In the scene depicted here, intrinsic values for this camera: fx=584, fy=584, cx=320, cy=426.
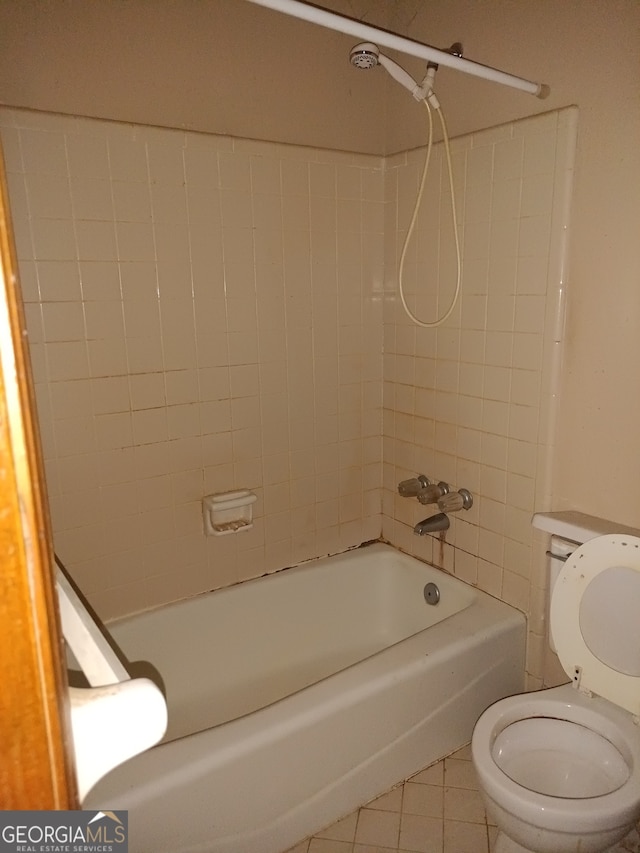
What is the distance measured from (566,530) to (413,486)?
615mm

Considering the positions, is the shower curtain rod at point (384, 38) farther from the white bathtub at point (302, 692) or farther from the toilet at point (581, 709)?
the white bathtub at point (302, 692)

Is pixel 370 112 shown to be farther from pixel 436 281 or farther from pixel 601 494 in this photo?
pixel 601 494

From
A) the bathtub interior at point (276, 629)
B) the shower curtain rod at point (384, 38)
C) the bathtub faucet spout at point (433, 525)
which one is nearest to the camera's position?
the shower curtain rod at point (384, 38)

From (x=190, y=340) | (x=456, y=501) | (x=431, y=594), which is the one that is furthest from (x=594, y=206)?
(x=431, y=594)

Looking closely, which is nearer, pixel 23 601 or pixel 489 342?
pixel 23 601

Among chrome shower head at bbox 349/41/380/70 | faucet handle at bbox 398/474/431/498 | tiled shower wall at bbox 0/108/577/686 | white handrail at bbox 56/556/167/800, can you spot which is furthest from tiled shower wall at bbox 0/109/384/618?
white handrail at bbox 56/556/167/800

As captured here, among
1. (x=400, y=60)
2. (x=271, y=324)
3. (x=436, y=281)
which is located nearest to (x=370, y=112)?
(x=400, y=60)

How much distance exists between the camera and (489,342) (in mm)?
1911

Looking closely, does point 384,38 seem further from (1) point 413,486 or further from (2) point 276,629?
(2) point 276,629

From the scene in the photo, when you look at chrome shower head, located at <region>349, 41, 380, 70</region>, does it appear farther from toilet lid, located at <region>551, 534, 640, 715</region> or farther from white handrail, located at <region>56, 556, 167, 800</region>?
white handrail, located at <region>56, 556, 167, 800</region>

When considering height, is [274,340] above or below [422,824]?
above

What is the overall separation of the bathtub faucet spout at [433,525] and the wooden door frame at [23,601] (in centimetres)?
169

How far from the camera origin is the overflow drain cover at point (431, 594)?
216cm

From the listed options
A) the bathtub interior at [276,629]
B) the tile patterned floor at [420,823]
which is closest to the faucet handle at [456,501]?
the bathtub interior at [276,629]
